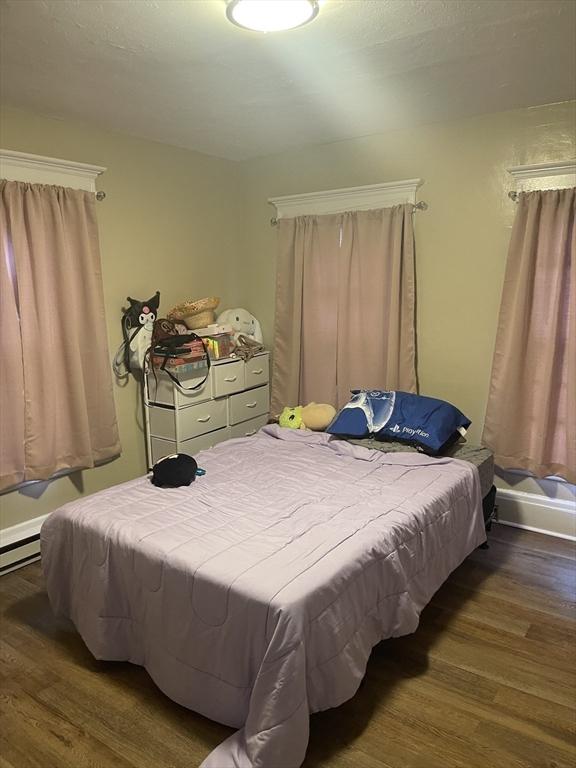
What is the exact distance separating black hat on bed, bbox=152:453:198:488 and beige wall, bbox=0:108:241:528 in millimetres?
1126

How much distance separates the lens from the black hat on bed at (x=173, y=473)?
8.37 feet

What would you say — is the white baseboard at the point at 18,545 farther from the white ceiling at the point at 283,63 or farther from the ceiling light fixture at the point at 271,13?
the ceiling light fixture at the point at 271,13

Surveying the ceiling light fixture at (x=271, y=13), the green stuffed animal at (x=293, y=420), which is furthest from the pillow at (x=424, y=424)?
the ceiling light fixture at (x=271, y=13)

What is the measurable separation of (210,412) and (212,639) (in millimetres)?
2127

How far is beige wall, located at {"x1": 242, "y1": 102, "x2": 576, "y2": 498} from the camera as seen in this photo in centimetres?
323

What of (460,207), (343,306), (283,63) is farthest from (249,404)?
(283,63)

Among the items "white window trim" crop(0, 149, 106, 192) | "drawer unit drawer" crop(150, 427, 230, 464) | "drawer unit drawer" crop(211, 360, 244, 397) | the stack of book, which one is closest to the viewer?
"white window trim" crop(0, 149, 106, 192)

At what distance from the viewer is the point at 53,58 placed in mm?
2350

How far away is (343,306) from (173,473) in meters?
1.92

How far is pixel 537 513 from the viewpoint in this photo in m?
3.41

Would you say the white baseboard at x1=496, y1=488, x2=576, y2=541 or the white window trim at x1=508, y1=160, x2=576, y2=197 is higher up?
the white window trim at x1=508, y1=160, x2=576, y2=197

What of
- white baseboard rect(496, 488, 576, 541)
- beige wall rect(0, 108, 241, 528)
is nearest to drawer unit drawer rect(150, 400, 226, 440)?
beige wall rect(0, 108, 241, 528)

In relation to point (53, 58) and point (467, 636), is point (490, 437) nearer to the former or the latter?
point (467, 636)

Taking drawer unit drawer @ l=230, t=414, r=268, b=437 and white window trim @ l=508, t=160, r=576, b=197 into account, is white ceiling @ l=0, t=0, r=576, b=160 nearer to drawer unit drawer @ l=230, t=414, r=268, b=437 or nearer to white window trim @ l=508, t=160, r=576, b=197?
white window trim @ l=508, t=160, r=576, b=197
